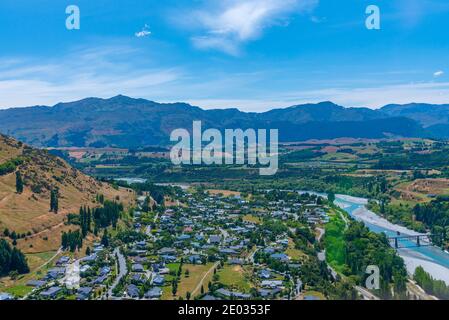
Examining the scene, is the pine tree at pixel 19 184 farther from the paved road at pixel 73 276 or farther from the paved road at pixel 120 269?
the paved road at pixel 73 276

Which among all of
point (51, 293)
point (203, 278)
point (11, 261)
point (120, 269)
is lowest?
point (120, 269)

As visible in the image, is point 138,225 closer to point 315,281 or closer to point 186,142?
point 315,281

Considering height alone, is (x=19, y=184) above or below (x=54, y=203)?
above

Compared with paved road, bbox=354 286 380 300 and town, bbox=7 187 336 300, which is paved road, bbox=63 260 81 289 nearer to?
town, bbox=7 187 336 300

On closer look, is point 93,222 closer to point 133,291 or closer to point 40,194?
point 40,194

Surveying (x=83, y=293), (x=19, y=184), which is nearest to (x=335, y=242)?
(x=83, y=293)
